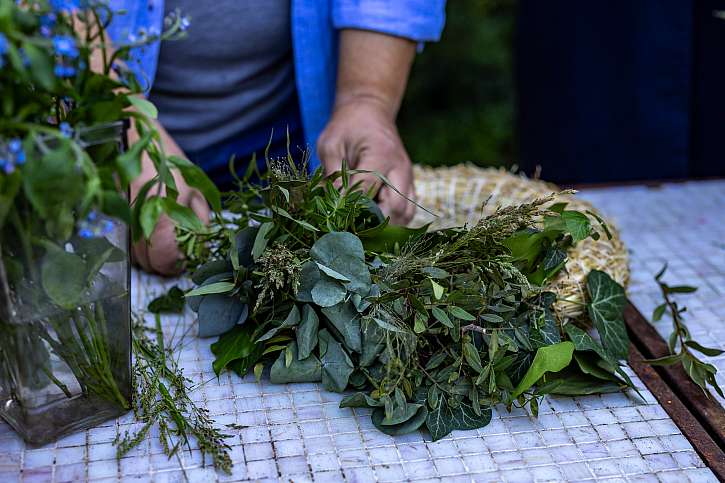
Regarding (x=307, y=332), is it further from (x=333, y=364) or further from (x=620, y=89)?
(x=620, y=89)

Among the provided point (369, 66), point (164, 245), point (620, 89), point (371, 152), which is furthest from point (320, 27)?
point (620, 89)

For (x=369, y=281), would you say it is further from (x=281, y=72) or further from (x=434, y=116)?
(x=434, y=116)

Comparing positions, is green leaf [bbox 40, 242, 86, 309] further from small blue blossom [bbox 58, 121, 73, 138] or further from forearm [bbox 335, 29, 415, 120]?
forearm [bbox 335, 29, 415, 120]

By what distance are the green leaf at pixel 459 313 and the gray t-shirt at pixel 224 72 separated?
56 centimetres

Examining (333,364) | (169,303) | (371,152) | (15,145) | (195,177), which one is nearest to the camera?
(15,145)

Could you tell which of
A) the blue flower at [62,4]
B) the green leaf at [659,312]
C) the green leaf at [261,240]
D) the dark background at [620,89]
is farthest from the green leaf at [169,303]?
the dark background at [620,89]

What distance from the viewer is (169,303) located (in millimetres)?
750

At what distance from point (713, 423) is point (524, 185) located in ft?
1.42

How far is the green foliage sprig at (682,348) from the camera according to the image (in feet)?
2.15

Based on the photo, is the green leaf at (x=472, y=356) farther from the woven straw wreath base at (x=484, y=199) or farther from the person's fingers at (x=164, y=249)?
the person's fingers at (x=164, y=249)

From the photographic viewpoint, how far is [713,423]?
2.02 feet

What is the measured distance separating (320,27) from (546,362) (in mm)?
594

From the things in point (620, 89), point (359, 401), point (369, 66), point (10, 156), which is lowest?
point (620, 89)

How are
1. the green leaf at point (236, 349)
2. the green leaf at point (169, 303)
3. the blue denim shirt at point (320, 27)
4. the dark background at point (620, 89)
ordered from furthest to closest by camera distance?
the dark background at point (620, 89) < the blue denim shirt at point (320, 27) < the green leaf at point (169, 303) < the green leaf at point (236, 349)
